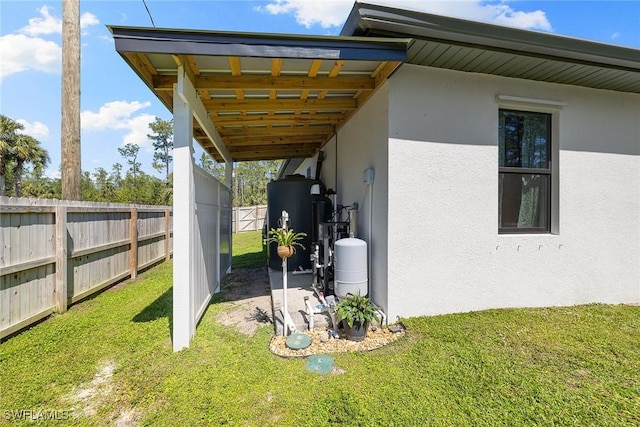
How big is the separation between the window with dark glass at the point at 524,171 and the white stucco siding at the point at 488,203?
178 millimetres

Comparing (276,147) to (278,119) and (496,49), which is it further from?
(496,49)

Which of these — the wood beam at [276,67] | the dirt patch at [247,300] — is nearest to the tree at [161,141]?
the dirt patch at [247,300]

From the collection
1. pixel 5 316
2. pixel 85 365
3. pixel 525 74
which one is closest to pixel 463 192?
pixel 525 74

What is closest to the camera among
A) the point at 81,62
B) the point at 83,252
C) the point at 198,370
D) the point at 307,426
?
the point at 307,426

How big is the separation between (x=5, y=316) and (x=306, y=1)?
544 centimetres

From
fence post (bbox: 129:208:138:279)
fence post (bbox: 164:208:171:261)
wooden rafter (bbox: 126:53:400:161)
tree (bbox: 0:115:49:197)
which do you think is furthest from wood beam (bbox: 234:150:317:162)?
tree (bbox: 0:115:49:197)

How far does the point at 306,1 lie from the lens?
402 centimetres

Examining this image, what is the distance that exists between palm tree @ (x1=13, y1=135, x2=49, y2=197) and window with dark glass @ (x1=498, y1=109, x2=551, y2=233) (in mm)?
27700

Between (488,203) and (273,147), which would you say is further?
(273,147)

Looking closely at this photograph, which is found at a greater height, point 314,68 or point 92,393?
point 314,68

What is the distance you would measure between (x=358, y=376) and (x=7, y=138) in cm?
2779

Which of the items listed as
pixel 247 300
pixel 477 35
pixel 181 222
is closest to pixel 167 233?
pixel 247 300

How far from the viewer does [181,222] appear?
301cm

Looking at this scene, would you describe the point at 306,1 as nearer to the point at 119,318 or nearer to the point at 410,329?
the point at 410,329
